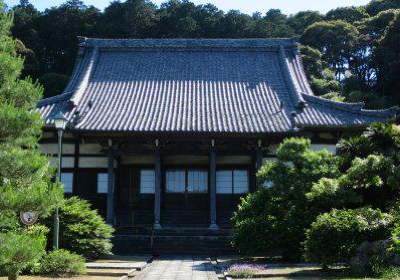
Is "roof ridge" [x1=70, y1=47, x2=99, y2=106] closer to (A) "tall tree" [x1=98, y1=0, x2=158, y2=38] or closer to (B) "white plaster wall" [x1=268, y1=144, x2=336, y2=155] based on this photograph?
(B) "white plaster wall" [x1=268, y1=144, x2=336, y2=155]

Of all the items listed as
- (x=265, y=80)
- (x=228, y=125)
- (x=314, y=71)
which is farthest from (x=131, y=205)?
(x=314, y=71)

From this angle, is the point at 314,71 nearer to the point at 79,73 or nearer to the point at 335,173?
the point at 79,73

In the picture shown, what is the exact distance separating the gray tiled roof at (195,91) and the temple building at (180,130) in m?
0.05

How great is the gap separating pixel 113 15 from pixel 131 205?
3444 cm

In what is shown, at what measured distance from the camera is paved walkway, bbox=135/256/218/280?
10977mm

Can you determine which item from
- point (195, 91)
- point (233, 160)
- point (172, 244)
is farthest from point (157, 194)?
point (195, 91)

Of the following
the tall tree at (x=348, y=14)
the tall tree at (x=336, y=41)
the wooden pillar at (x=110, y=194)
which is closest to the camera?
the wooden pillar at (x=110, y=194)

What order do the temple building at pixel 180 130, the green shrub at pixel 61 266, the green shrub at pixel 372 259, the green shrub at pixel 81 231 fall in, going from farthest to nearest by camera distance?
the temple building at pixel 180 130 → the green shrub at pixel 81 231 → the green shrub at pixel 61 266 → the green shrub at pixel 372 259

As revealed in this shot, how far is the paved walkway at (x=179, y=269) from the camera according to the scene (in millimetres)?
10977

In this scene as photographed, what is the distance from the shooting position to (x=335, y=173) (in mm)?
13508

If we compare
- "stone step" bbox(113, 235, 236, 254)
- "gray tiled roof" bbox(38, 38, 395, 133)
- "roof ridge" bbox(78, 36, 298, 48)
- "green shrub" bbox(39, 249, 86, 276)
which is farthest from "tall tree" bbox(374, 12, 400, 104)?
"green shrub" bbox(39, 249, 86, 276)

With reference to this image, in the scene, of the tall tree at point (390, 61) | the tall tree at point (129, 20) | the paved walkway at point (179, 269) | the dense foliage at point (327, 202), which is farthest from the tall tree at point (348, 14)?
the paved walkway at point (179, 269)

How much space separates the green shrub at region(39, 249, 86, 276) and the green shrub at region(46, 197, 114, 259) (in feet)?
5.71

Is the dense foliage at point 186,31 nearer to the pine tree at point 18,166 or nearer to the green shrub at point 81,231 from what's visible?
the green shrub at point 81,231
